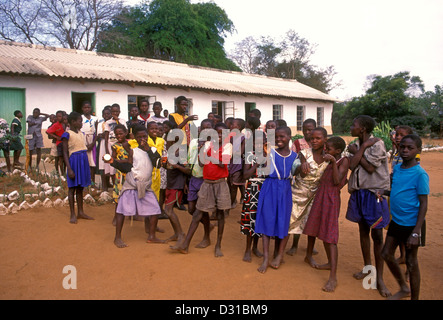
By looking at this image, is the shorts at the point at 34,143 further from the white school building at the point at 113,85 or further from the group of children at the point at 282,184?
the group of children at the point at 282,184

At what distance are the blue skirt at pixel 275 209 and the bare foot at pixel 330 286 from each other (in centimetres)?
60

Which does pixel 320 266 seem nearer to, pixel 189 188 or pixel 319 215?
pixel 319 215

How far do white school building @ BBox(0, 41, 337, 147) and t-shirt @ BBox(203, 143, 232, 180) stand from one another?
8.45 metres

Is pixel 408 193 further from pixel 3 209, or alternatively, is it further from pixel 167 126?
pixel 3 209

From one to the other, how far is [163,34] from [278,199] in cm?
2175

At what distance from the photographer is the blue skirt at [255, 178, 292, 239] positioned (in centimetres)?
348

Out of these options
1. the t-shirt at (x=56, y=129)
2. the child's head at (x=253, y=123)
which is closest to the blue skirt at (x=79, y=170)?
the t-shirt at (x=56, y=129)

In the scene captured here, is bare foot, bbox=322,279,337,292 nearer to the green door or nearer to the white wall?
the green door

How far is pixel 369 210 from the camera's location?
10.4 feet

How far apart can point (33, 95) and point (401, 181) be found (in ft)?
35.5

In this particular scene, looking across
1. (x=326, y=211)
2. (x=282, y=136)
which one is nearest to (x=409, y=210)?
(x=326, y=211)

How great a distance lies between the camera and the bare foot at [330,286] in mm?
3061

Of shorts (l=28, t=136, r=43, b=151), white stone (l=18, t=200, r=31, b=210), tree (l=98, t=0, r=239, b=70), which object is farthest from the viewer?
tree (l=98, t=0, r=239, b=70)

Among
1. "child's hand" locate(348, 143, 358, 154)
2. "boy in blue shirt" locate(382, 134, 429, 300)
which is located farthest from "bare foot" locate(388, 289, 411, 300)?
"child's hand" locate(348, 143, 358, 154)
